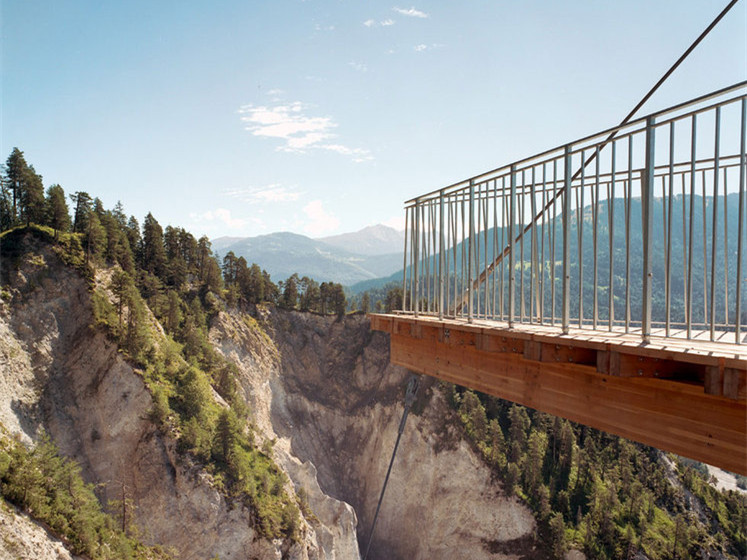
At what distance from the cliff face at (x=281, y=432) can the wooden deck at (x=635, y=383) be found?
72.6 feet

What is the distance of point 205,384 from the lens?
100 ft

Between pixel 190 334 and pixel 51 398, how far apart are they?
33.4ft

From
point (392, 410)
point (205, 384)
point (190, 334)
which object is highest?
point (190, 334)

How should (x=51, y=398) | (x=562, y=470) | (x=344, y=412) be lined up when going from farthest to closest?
(x=344, y=412) < (x=562, y=470) < (x=51, y=398)

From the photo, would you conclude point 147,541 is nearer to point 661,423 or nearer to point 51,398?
point 51,398

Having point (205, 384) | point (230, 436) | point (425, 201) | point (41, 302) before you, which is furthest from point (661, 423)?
point (41, 302)

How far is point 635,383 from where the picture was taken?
19.3 feet

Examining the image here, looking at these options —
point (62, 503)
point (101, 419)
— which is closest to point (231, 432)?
point (101, 419)

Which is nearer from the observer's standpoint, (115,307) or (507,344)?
(507,344)

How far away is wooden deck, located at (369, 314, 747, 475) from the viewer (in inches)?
193

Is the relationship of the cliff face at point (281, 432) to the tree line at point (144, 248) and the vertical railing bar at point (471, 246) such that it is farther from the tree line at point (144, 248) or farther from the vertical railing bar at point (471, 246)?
the vertical railing bar at point (471, 246)

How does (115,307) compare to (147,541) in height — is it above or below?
above

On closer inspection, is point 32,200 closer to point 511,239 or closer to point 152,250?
point 152,250

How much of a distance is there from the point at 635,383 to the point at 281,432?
38.2 meters
